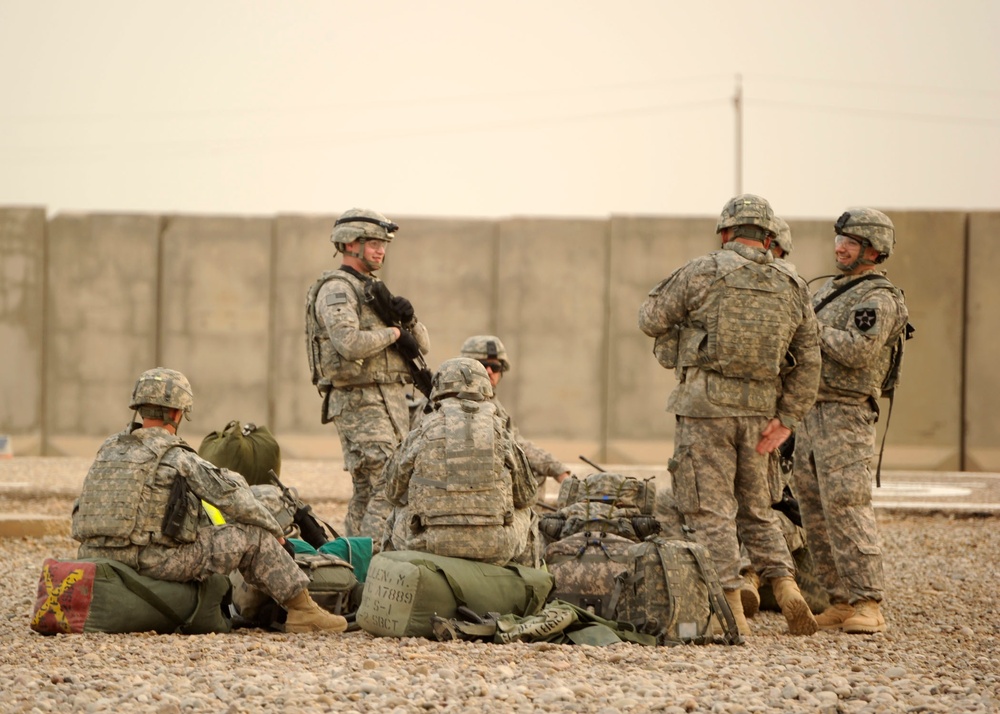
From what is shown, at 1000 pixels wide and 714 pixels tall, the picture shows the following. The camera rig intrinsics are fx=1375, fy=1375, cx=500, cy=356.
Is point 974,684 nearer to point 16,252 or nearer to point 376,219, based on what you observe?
point 376,219

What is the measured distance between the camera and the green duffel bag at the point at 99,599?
19.3 ft

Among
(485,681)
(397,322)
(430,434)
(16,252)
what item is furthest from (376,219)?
(16,252)

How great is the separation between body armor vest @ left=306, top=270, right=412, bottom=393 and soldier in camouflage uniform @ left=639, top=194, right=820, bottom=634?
1.87 meters

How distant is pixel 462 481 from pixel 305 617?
3.16 feet

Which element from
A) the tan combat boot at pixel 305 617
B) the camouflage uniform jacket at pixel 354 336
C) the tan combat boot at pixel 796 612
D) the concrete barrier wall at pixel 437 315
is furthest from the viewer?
the concrete barrier wall at pixel 437 315

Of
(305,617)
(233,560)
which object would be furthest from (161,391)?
(305,617)

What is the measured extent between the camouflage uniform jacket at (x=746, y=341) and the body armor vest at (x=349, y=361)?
190cm

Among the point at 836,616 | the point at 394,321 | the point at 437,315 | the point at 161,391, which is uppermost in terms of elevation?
the point at 437,315

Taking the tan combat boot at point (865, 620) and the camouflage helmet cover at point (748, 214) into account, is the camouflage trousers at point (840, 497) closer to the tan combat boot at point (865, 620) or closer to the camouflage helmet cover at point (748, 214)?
the tan combat boot at point (865, 620)

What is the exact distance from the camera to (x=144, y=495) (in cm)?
592

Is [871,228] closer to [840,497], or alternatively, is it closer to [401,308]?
[840,497]

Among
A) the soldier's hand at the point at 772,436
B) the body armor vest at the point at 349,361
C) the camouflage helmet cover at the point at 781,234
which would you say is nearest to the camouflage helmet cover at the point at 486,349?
the body armor vest at the point at 349,361

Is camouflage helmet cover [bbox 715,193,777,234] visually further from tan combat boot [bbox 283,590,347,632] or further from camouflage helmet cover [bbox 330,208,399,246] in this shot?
tan combat boot [bbox 283,590,347,632]

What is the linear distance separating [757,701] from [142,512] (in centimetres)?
278
